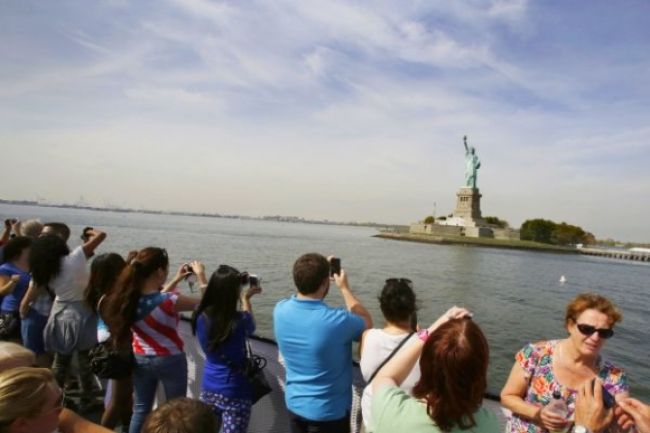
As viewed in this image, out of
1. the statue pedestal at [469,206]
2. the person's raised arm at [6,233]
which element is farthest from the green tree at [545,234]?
the person's raised arm at [6,233]

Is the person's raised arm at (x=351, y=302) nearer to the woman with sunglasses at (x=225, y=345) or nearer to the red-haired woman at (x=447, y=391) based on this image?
the woman with sunglasses at (x=225, y=345)

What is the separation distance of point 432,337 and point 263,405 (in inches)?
89.4

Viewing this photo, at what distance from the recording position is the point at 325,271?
2.73 metres

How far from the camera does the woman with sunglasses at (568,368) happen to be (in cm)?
239

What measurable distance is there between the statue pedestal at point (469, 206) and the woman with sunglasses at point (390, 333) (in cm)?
7282

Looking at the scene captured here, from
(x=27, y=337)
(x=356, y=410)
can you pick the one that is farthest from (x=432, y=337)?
(x=27, y=337)

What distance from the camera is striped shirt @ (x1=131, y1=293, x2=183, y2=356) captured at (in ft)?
9.89

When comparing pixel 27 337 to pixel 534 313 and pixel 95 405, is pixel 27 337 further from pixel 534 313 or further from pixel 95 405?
pixel 534 313

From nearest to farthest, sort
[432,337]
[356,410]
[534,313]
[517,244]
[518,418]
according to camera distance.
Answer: [432,337], [518,418], [356,410], [534,313], [517,244]

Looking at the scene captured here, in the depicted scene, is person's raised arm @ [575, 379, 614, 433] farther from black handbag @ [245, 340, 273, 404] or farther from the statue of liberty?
the statue of liberty

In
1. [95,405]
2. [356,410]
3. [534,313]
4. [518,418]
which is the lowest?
[534,313]

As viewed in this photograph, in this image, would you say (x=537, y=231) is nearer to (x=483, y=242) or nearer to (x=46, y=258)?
(x=483, y=242)

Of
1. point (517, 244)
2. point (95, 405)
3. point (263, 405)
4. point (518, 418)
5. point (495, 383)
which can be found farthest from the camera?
point (517, 244)

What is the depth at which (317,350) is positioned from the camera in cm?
263
